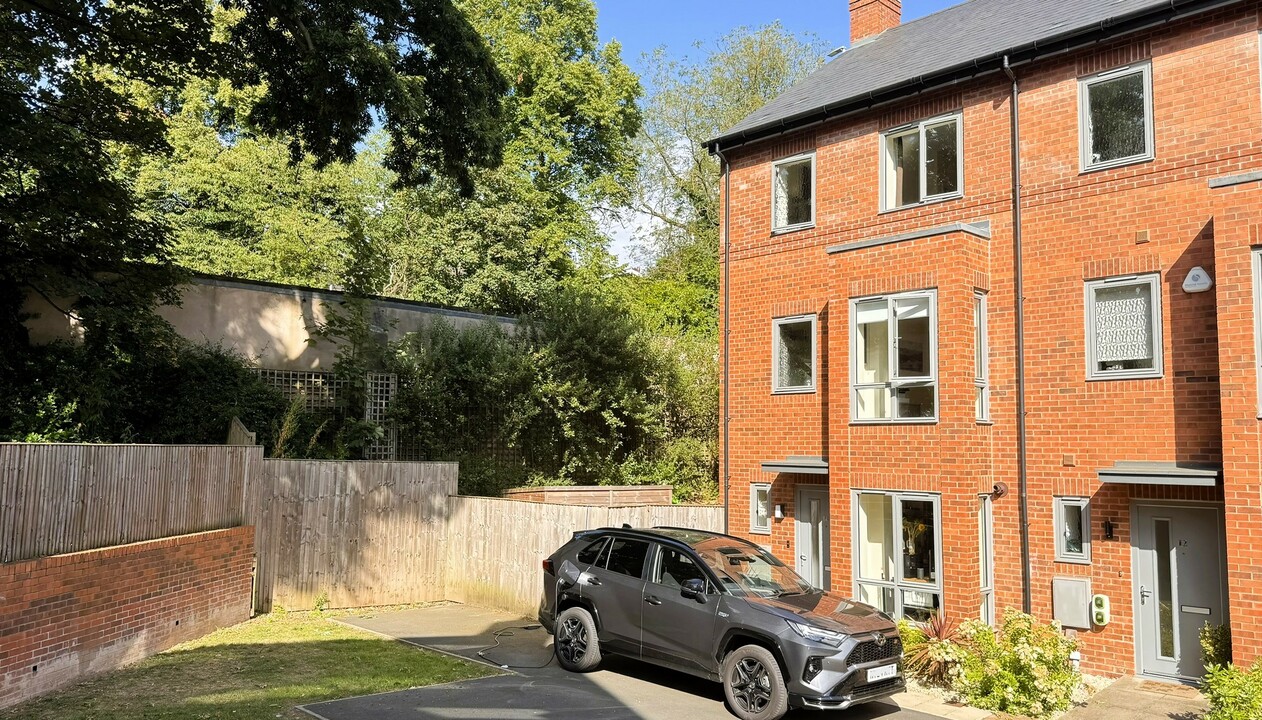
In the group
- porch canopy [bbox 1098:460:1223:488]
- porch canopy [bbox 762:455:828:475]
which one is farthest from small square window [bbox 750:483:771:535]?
porch canopy [bbox 1098:460:1223:488]

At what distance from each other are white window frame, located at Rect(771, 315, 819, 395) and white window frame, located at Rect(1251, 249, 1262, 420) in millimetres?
5998

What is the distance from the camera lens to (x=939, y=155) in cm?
1361

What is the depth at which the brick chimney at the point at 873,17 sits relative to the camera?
18328mm

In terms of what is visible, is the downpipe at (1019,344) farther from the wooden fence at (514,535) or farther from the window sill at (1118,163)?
the wooden fence at (514,535)

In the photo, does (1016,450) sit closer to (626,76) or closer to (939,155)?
(939,155)

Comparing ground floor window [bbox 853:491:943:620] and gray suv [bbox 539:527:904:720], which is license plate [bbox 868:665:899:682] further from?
ground floor window [bbox 853:491:943:620]

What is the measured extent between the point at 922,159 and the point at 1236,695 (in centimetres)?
823

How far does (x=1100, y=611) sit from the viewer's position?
11039mm

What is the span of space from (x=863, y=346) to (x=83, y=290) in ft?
39.7

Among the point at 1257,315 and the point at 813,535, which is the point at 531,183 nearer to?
the point at 813,535

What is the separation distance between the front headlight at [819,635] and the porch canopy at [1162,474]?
436cm

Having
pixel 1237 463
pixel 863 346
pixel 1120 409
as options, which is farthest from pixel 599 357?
pixel 1237 463

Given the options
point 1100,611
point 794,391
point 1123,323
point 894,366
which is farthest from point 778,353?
point 1100,611

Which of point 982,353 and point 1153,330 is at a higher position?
point 1153,330
